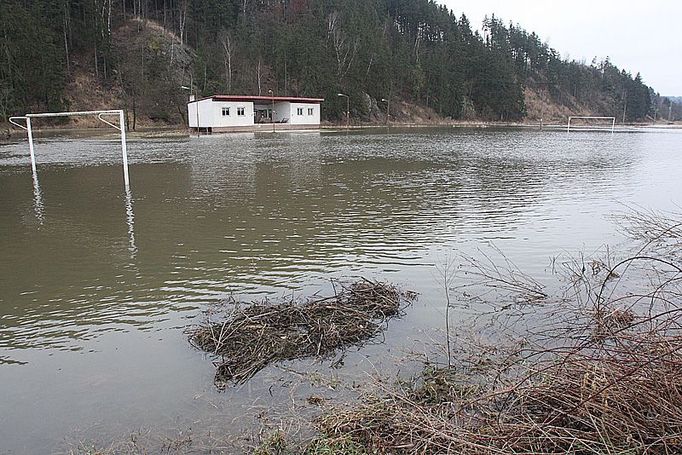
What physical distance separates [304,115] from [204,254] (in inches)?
2283

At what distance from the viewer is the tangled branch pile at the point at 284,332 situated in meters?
5.99

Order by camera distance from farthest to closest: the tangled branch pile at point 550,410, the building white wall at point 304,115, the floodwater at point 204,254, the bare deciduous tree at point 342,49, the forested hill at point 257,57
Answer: the bare deciduous tree at point 342,49, the building white wall at point 304,115, the forested hill at point 257,57, the floodwater at point 204,254, the tangled branch pile at point 550,410

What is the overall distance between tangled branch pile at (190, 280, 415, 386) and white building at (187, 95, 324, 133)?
167ft

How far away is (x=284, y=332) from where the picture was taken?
6.48m

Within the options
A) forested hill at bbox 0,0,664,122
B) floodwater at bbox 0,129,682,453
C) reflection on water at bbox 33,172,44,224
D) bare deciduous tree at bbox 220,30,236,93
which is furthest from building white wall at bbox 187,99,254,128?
reflection on water at bbox 33,172,44,224

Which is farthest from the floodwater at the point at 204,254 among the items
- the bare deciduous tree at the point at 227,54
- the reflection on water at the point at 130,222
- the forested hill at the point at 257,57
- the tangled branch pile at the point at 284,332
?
the bare deciduous tree at the point at 227,54

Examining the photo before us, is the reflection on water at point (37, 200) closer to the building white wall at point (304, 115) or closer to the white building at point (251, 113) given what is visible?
the white building at point (251, 113)

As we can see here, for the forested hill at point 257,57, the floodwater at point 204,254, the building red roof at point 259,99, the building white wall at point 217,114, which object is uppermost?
the forested hill at point 257,57

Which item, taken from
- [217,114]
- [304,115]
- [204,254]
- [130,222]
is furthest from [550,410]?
[304,115]

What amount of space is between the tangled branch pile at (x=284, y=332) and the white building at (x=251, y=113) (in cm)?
5088

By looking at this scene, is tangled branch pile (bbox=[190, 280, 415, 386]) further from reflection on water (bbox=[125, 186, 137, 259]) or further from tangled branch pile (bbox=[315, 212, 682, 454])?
reflection on water (bbox=[125, 186, 137, 259])

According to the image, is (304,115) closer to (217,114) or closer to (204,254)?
(217,114)

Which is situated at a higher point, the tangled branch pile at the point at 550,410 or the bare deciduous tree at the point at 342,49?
the bare deciduous tree at the point at 342,49

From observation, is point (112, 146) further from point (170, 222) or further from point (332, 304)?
point (332, 304)
